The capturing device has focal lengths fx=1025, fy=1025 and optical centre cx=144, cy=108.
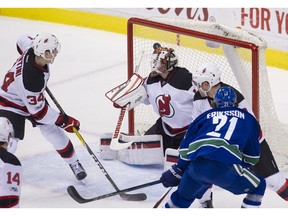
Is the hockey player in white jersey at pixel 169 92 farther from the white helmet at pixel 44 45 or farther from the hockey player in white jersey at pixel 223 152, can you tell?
the hockey player in white jersey at pixel 223 152

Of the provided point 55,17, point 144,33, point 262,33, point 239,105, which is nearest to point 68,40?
point 55,17

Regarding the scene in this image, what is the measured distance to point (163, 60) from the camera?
17.1 feet

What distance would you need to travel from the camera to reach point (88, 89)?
7.08m

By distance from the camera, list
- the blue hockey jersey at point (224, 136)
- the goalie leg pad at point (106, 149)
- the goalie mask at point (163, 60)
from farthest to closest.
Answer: the goalie leg pad at point (106, 149), the goalie mask at point (163, 60), the blue hockey jersey at point (224, 136)

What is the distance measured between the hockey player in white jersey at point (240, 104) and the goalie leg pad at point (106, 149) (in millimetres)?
776

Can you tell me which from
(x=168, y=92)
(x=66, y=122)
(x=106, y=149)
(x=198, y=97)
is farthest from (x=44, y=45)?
(x=106, y=149)

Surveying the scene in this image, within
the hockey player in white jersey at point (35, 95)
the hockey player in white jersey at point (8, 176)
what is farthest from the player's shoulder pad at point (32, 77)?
the hockey player in white jersey at point (8, 176)

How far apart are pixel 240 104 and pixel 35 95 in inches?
40.5

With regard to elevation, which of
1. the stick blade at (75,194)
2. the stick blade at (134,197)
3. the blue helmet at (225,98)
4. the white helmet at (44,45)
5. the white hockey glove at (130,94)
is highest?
the white helmet at (44,45)

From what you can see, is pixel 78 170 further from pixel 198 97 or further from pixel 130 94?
pixel 198 97

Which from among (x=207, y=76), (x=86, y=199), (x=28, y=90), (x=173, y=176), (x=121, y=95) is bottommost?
(x=86, y=199)

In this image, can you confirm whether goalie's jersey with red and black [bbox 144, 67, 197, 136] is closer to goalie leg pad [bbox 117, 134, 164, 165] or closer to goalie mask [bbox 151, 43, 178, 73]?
goalie mask [bbox 151, 43, 178, 73]

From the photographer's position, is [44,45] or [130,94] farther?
[130,94]

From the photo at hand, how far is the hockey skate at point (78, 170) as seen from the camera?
212 inches
